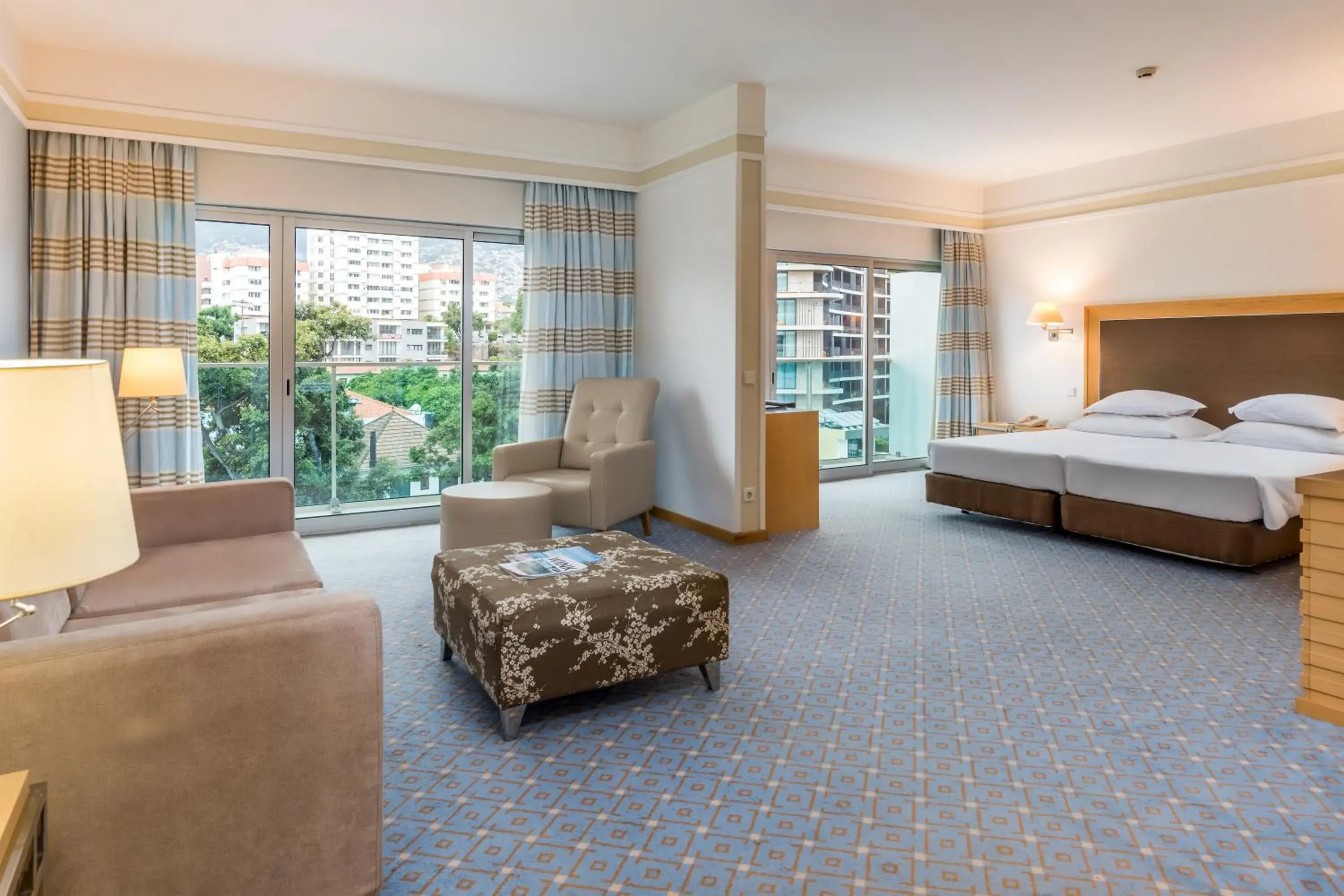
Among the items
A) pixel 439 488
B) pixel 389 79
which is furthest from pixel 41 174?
pixel 439 488

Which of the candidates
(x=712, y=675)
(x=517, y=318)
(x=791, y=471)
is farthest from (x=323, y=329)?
(x=712, y=675)

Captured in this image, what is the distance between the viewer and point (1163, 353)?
253 inches

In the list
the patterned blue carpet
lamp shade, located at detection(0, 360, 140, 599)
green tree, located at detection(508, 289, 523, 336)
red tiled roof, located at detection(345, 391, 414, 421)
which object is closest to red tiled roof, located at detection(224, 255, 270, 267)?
red tiled roof, located at detection(345, 391, 414, 421)

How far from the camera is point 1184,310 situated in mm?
6262

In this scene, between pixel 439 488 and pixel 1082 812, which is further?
pixel 439 488

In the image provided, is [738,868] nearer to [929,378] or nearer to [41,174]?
[41,174]

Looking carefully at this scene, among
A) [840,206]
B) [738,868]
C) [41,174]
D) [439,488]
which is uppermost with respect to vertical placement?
[840,206]

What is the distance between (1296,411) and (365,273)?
594cm

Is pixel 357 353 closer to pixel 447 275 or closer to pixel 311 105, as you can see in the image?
pixel 447 275

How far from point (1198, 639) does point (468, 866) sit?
297 centimetres

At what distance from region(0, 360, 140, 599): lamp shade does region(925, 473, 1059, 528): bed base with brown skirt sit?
5.10 metres

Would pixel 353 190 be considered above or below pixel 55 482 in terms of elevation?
above

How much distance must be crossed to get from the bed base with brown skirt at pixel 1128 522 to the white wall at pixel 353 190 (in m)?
3.60

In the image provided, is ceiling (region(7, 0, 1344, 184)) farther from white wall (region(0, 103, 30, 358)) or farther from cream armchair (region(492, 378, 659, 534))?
cream armchair (region(492, 378, 659, 534))
